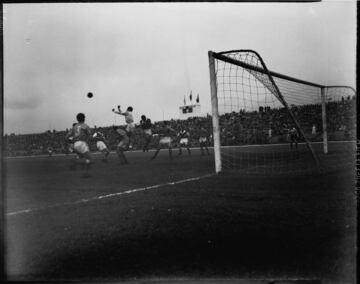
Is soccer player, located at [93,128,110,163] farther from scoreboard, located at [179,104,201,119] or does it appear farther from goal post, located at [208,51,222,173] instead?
scoreboard, located at [179,104,201,119]

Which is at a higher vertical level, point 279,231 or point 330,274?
point 279,231

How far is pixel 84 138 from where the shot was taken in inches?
352

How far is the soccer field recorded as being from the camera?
2.70 m

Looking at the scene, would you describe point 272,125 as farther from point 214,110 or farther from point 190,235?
point 190,235

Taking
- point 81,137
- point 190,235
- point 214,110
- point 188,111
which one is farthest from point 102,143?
point 188,111

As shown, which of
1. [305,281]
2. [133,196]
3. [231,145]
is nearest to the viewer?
[305,281]

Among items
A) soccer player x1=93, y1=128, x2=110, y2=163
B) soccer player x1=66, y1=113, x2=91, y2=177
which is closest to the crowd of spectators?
soccer player x1=93, y1=128, x2=110, y2=163

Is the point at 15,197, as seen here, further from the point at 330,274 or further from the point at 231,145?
the point at 231,145

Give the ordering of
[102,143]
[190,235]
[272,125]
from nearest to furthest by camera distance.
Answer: [190,235], [102,143], [272,125]

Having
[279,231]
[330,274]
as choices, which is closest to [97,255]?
[279,231]

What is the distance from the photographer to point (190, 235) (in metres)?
3.17

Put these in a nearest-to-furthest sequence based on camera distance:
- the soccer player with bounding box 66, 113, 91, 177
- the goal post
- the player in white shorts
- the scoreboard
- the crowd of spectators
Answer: the goal post < the soccer player with bounding box 66, 113, 91, 177 < the player in white shorts < the crowd of spectators < the scoreboard

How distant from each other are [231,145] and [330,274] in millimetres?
18287

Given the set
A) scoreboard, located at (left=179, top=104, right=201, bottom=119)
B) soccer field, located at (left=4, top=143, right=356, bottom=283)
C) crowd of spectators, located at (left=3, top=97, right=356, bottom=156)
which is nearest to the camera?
soccer field, located at (left=4, top=143, right=356, bottom=283)
